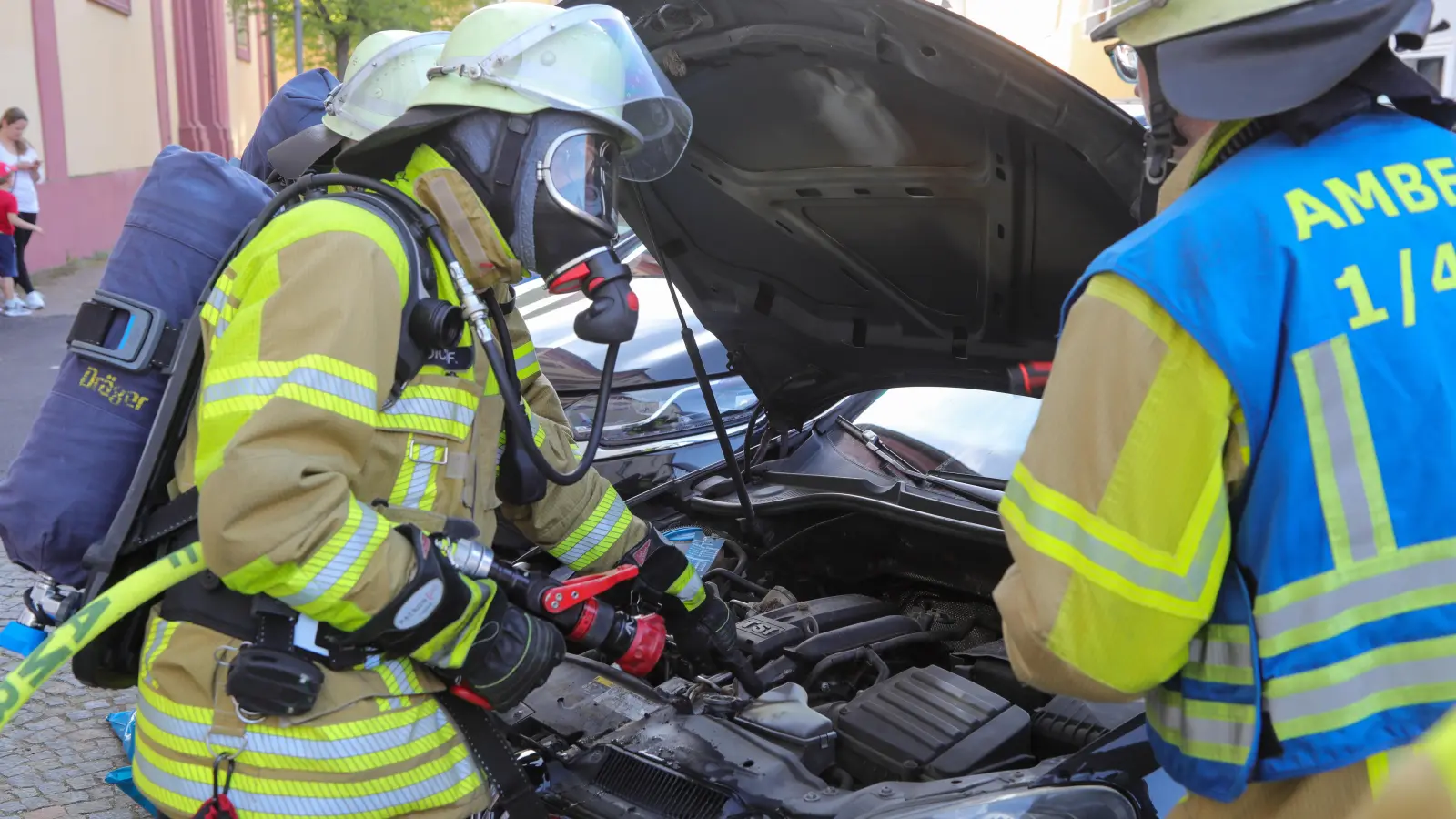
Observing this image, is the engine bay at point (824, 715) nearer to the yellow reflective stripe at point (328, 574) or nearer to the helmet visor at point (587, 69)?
the yellow reflective stripe at point (328, 574)

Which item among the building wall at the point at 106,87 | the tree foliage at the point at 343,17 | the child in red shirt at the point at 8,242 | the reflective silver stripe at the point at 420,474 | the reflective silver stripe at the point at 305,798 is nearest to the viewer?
the reflective silver stripe at the point at 305,798

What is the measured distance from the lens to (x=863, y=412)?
3580mm

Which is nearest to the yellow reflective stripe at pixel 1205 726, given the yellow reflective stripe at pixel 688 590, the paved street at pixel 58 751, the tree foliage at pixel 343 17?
the yellow reflective stripe at pixel 688 590

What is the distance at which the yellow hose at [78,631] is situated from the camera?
174 cm

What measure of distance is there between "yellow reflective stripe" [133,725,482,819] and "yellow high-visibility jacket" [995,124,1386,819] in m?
1.06

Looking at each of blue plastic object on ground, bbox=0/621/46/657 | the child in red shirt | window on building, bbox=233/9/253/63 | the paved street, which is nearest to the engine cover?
blue plastic object on ground, bbox=0/621/46/657

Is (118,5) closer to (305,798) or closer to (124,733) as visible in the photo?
(124,733)

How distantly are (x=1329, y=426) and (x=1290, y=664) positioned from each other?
→ 0.83ft

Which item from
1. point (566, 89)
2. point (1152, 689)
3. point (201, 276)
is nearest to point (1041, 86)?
point (566, 89)

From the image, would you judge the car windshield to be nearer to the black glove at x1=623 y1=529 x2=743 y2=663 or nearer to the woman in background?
the black glove at x1=623 y1=529 x2=743 y2=663

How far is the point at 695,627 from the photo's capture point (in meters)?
2.53

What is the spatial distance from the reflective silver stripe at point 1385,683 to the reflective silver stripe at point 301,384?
1.31m

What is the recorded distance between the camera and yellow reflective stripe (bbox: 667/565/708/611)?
2.51 m

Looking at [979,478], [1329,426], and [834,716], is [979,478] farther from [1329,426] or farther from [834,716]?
[1329,426]
